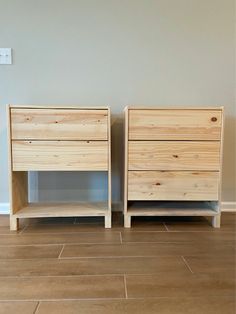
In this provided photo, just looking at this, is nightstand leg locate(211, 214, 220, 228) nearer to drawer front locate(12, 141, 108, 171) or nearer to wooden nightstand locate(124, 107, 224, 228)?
wooden nightstand locate(124, 107, 224, 228)

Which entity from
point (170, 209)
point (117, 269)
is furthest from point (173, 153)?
point (117, 269)

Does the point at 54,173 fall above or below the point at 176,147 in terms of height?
below

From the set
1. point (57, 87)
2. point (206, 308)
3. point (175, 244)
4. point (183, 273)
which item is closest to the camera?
point (206, 308)

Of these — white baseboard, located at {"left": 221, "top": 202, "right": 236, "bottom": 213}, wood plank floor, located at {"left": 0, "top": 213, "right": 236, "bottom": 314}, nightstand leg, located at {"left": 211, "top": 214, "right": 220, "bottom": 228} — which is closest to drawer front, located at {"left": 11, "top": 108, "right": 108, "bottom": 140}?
wood plank floor, located at {"left": 0, "top": 213, "right": 236, "bottom": 314}

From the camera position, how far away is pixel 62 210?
157 cm

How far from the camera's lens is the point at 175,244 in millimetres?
1320

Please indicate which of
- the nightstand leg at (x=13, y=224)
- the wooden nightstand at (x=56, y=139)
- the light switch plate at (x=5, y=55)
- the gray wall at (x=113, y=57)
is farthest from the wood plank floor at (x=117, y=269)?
the light switch plate at (x=5, y=55)

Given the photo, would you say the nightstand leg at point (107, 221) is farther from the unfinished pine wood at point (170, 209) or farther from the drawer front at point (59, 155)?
the drawer front at point (59, 155)

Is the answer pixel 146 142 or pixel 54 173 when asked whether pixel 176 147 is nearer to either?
pixel 146 142

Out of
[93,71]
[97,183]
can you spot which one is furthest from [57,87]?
[97,183]

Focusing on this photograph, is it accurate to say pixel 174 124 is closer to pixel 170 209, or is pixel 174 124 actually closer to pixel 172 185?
pixel 172 185

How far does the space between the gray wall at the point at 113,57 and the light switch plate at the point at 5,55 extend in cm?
3

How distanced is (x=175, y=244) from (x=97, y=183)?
75 cm

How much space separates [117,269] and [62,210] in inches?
24.7
